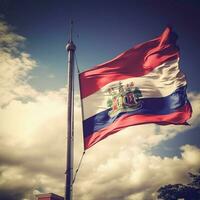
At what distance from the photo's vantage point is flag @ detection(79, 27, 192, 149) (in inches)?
369

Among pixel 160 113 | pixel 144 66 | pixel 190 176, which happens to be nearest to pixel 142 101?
pixel 160 113

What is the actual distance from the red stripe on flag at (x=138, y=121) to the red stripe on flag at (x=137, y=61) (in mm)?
1614

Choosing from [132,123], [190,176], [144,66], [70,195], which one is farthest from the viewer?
[190,176]

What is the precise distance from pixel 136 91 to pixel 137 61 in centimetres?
122

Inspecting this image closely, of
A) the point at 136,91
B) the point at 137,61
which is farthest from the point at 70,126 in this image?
the point at 137,61

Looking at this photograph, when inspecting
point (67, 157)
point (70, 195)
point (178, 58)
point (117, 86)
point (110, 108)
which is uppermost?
point (178, 58)

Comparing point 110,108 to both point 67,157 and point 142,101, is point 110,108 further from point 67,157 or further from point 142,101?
point 67,157

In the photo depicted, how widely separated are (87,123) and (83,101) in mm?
799

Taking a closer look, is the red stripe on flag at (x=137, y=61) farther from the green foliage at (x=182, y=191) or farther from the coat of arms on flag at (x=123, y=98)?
the green foliage at (x=182, y=191)

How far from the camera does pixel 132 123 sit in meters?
9.29

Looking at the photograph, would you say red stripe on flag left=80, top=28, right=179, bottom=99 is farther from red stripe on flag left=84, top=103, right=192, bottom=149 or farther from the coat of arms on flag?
red stripe on flag left=84, top=103, right=192, bottom=149

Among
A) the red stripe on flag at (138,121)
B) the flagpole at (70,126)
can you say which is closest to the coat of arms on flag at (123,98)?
the red stripe on flag at (138,121)

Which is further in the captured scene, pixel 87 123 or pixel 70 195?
pixel 87 123

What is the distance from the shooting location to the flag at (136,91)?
938cm
